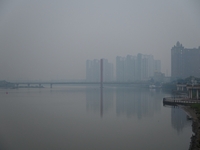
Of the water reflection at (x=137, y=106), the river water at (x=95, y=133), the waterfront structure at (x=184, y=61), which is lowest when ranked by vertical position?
the river water at (x=95, y=133)

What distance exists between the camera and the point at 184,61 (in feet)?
72.7

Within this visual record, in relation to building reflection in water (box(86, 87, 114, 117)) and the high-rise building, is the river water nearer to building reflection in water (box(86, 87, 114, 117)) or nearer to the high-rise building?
building reflection in water (box(86, 87, 114, 117))

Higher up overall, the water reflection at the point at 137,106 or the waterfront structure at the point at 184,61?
the waterfront structure at the point at 184,61

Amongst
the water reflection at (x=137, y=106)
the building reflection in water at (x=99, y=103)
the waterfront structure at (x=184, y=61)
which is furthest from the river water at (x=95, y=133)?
the waterfront structure at (x=184, y=61)

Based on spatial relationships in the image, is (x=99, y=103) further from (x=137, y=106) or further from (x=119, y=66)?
(x=119, y=66)

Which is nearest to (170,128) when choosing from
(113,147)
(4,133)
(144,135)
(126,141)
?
(144,135)

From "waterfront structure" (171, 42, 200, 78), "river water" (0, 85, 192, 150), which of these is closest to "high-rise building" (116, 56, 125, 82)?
"waterfront structure" (171, 42, 200, 78)

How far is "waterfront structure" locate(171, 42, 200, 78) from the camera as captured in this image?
70.8 ft

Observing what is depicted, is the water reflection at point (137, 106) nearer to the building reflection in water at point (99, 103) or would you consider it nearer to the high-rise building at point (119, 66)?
the building reflection in water at point (99, 103)

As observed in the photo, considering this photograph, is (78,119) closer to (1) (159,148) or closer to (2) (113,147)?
(2) (113,147)

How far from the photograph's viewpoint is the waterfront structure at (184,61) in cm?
2158

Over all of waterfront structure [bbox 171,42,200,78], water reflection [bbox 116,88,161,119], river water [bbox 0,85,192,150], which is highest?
waterfront structure [bbox 171,42,200,78]

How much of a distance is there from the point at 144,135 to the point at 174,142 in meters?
0.43

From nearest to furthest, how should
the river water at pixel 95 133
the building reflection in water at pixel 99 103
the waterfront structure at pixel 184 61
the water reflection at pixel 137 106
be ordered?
1. the river water at pixel 95 133
2. the water reflection at pixel 137 106
3. the building reflection in water at pixel 99 103
4. the waterfront structure at pixel 184 61
